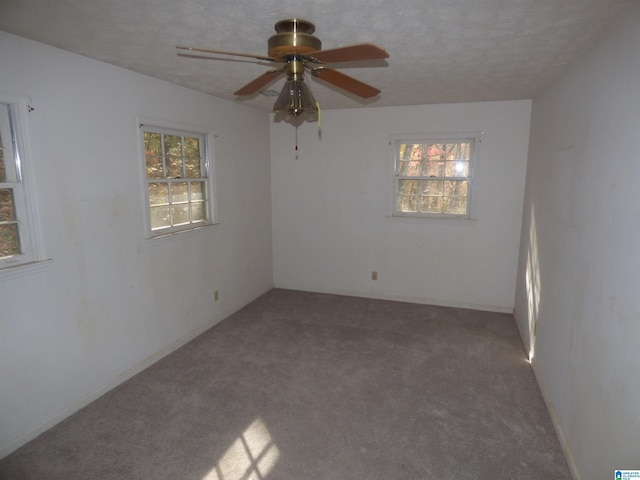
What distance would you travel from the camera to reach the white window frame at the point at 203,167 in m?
3.11

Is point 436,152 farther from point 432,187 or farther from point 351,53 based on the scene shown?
point 351,53

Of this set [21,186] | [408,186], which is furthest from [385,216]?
[21,186]

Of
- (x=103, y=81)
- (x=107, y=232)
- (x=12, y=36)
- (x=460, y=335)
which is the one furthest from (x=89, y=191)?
(x=460, y=335)

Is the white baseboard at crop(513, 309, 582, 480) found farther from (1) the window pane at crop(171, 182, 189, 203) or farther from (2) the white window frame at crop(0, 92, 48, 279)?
(1) the window pane at crop(171, 182, 189, 203)

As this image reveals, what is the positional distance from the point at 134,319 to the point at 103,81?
1.88 meters

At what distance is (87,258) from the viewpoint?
2684 mm

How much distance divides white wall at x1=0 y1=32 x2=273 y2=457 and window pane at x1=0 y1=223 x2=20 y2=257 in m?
0.16

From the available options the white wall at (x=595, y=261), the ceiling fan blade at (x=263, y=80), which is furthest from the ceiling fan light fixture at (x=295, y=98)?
the white wall at (x=595, y=261)

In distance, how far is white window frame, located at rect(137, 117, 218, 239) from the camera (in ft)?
10.2

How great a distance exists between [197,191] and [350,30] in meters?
2.43

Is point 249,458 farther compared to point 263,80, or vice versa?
point 249,458

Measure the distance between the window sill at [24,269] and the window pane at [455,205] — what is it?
405 centimetres

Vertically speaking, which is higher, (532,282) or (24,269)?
(24,269)

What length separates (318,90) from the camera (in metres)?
3.67
